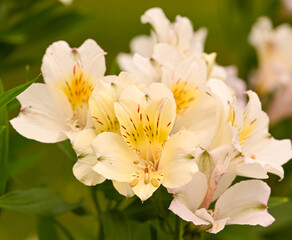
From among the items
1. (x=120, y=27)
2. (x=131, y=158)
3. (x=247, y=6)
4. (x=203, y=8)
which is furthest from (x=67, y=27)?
(x=203, y=8)

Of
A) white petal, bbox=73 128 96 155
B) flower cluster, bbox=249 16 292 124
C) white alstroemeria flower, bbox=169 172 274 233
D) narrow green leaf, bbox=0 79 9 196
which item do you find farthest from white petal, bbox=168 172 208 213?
flower cluster, bbox=249 16 292 124

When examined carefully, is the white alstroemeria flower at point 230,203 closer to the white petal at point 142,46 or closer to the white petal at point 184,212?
the white petal at point 184,212

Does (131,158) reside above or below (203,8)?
above

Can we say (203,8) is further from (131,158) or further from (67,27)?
(131,158)

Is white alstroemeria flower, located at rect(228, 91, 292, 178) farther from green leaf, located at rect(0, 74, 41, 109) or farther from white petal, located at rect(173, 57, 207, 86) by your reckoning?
green leaf, located at rect(0, 74, 41, 109)

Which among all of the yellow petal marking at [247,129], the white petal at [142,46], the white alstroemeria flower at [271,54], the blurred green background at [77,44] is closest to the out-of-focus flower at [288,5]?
the blurred green background at [77,44]

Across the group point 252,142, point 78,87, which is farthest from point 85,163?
point 252,142

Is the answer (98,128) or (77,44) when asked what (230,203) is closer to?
(98,128)
